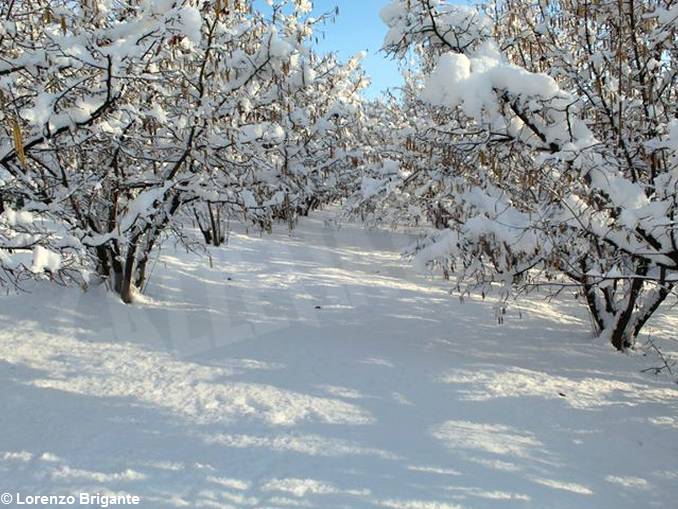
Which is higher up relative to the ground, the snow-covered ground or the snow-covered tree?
the snow-covered tree

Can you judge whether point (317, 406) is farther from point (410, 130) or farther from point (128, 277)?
point (410, 130)

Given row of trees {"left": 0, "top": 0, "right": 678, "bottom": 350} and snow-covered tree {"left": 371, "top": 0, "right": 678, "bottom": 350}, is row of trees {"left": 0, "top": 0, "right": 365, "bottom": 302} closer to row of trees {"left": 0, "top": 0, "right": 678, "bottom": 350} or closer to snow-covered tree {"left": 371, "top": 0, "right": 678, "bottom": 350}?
row of trees {"left": 0, "top": 0, "right": 678, "bottom": 350}

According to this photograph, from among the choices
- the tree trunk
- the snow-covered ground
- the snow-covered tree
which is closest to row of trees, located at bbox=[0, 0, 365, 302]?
the tree trunk

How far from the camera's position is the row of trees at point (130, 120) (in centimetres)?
365

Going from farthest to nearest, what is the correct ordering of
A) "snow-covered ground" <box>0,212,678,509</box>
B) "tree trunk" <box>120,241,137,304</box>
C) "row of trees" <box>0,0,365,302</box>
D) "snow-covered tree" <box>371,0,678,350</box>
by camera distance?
"tree trunk" <box>120,241,137,304</box> < "row of trees" <box>0,0,365,302</box> < "snow-covered tree" <box>371,0,678,350</box> < "snow-covered ground" <box>0,212,678,509</box>

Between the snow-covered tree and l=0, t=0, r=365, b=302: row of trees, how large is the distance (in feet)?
6.07

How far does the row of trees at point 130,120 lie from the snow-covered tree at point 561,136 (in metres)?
1.85

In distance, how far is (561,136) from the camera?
3820mm

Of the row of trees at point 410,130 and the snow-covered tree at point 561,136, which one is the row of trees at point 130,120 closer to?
the row of trees at point 410,130

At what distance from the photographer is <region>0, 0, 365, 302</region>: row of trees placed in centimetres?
365

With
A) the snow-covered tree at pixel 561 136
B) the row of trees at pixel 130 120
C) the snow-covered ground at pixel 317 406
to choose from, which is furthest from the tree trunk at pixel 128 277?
the snow-covered tree at pixel 561 136

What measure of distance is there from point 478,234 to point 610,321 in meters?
2.84

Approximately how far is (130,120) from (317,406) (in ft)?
10.1

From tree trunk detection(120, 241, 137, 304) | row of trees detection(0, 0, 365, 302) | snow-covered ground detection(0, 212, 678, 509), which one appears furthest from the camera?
tree trunk detection(120, 241, 137, 304)
